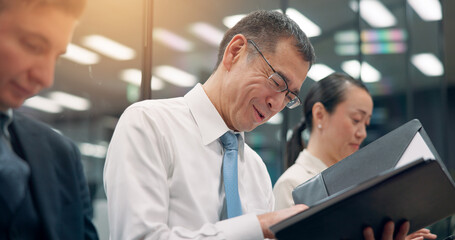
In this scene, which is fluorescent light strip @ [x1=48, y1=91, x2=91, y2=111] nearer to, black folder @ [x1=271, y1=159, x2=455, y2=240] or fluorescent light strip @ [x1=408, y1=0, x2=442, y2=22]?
black folder @ [x1=271, y1=159, x2=455, y2=240]

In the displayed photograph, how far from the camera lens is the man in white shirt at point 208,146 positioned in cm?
121

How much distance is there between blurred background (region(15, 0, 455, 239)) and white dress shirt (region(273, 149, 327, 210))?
0.72 metres

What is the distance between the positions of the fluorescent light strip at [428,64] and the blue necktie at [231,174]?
438cm

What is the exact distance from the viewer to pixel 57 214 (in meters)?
0.80

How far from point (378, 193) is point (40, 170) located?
0.68 metres

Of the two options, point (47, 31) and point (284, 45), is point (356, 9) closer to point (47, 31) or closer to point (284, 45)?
point (284, 45)

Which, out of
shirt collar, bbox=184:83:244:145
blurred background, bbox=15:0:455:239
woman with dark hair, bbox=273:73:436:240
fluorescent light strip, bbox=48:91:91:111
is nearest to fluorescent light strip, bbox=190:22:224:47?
blurred background, bbox=15:0:455:239

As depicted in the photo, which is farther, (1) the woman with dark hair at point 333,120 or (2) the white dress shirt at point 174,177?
(1) the woman with dark hair at point 333,120

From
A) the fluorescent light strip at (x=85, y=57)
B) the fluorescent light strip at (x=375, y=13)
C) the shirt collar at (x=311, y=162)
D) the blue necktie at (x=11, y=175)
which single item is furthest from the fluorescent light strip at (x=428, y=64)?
the blue necktie at (x=11, y=175)

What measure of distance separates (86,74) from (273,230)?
140 cm

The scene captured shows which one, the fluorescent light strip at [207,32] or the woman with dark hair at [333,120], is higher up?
the fluorescent light strip at [207,32]

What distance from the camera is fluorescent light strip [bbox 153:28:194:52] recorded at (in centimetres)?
291

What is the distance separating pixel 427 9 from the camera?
16.8 ft

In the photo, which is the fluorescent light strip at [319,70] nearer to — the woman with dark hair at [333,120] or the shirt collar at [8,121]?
the woman with dark hair at [333,120]
